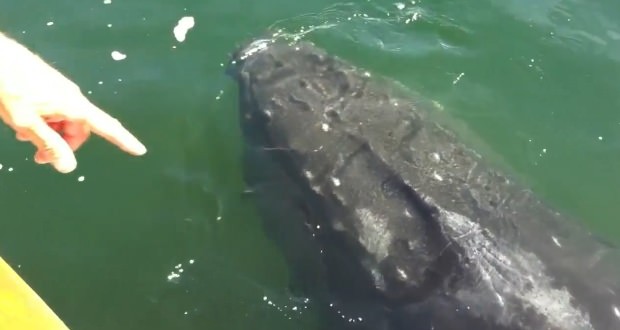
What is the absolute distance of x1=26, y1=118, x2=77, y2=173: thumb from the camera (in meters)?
3.52

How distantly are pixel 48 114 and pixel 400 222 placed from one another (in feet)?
10.0

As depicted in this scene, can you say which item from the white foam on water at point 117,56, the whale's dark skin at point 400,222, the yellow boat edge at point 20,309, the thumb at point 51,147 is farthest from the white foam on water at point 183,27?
the thumb at point 51,147

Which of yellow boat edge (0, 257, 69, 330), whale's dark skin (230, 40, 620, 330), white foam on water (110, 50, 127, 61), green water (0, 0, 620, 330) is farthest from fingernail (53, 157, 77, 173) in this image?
white foam on water (110, 50, 127, 61)

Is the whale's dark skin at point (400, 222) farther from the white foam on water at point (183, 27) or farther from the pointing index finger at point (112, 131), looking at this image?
the pointing index finger at point (112, 131)

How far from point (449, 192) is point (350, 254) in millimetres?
937

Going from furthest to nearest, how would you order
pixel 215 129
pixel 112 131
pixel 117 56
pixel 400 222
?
1. pixel 117 56
2. pixel 215 129
3. pixel 400 222
4. pixel 112 131

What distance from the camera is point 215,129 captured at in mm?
7707

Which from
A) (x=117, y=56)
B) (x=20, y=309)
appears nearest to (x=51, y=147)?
(x=20, y=309)

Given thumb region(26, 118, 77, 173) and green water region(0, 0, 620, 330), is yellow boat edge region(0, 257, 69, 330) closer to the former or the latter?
thumb region(26, 118, 77, 173)

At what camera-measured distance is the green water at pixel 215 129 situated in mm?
6633

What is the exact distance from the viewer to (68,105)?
3693 mm

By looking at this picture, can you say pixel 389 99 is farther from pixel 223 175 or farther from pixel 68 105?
pixel 68 105

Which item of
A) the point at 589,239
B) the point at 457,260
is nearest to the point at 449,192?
the point at 457,260

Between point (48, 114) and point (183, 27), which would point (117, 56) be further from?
point (48, 114)
